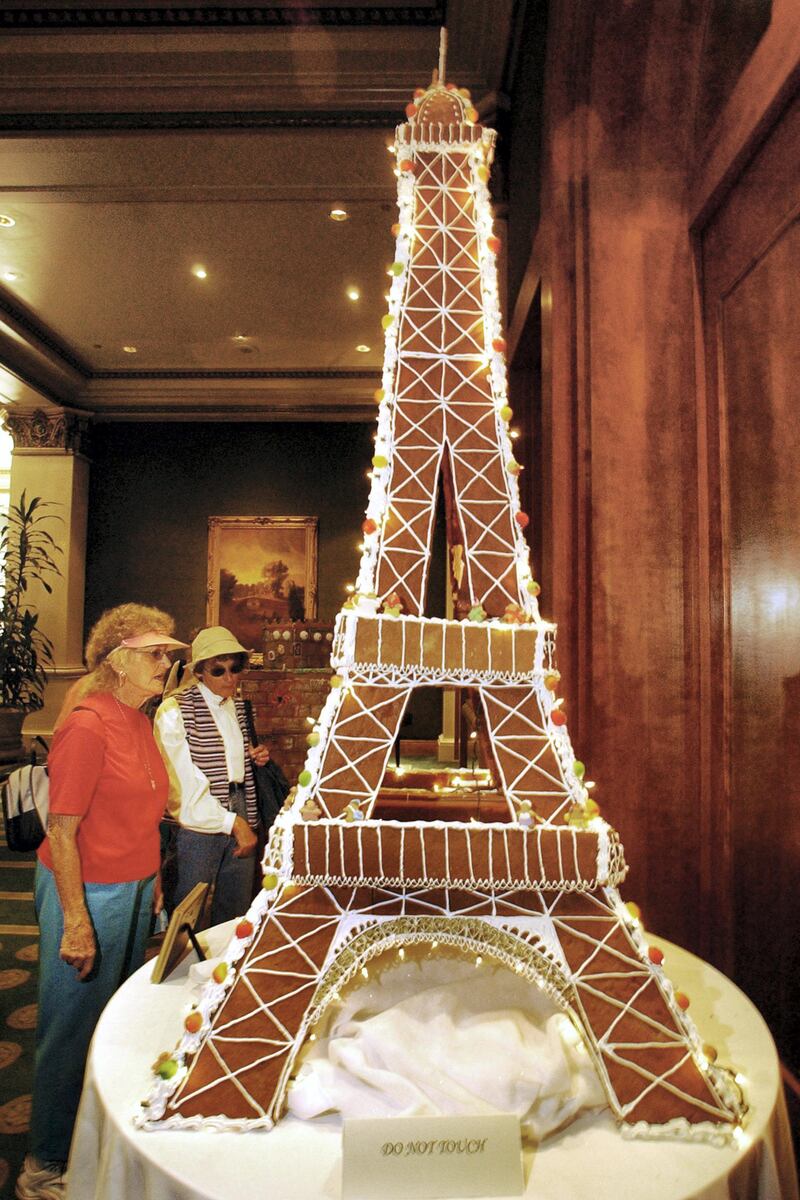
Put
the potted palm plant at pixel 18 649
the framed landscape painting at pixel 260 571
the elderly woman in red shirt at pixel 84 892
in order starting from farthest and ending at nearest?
the framed landscape painting at pixel 260 571
the potted palm plant at pixel 18 649
the elderly woman in red shirt at pixel 84 892

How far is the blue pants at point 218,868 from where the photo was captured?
9.53 ft

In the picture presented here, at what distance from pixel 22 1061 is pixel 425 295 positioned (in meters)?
3.21

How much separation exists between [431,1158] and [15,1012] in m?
2.99

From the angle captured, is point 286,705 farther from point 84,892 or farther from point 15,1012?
point 84,892

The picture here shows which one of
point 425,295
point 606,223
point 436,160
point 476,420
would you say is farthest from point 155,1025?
point 606,223

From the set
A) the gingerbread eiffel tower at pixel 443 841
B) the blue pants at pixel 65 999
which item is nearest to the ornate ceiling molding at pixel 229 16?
the gingerbread eiffel tower at pixel 443 841

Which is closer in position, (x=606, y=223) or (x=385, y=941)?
(x=385, y=941)

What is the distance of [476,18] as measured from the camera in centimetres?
361

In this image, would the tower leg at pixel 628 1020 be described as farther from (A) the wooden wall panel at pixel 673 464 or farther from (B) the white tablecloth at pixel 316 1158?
(A) the wooden wall panel at pixel 673 464

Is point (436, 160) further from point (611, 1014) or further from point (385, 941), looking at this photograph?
point (611, 1014)

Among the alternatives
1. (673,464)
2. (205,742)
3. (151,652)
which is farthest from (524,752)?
(205,742)

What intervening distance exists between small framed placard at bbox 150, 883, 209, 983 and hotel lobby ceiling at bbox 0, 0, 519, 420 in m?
4.04

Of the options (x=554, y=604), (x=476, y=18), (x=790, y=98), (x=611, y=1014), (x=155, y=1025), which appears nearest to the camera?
(x=611, y=1014)

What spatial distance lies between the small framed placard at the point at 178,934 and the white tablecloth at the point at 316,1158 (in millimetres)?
222
